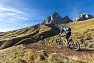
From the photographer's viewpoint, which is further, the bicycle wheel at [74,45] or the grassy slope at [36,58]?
the bicycle wheel at [74,45]

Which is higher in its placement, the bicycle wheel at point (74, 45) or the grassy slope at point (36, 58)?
the bicycle wheel at point (74, 45)

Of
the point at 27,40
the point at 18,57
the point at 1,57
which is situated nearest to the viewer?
the point at 18,57

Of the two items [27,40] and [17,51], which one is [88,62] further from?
[27,40]

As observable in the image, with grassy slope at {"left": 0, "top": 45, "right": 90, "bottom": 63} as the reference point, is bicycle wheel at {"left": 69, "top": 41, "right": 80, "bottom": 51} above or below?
above

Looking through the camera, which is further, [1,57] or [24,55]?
[1,57]

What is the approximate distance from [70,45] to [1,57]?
1202cm

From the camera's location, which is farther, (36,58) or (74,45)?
(74,45)

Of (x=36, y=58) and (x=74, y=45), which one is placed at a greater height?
(x=74, y=45)

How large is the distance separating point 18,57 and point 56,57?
6.49 metres

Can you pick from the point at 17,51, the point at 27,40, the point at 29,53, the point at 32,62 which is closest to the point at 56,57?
the point at 32,62

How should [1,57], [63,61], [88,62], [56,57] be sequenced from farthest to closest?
[1,57] → [56,57] → [63,61] → [88,62]

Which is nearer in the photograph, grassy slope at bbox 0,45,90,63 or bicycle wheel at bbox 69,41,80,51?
grassy slope at bbox 0,45,90,63

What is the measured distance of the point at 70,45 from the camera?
28.7 m

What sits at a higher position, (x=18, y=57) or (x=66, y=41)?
(x=66, y=41)
